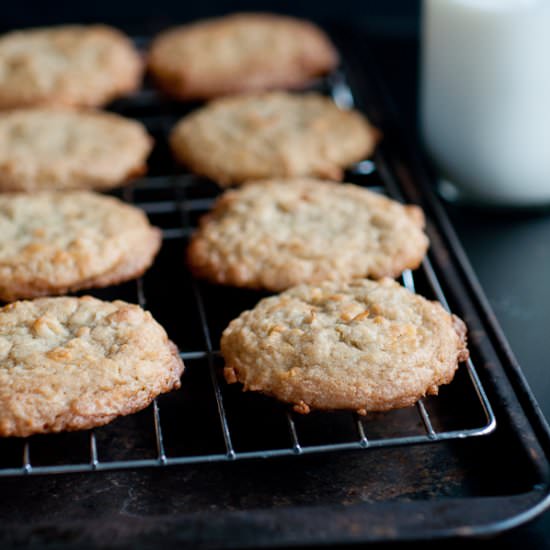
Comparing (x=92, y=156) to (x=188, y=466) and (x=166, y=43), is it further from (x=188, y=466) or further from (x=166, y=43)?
(x=188, y=466)

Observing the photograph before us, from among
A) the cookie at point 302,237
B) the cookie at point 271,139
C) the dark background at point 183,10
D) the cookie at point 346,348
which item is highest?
the cookie at point 346,348

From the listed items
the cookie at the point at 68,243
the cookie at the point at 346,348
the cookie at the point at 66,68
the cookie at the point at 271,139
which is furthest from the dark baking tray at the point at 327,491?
the cookie at the point at 66,68

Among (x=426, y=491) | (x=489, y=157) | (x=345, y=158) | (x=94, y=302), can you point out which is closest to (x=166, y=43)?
(x=345, y=158)

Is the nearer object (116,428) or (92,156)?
(116,428)

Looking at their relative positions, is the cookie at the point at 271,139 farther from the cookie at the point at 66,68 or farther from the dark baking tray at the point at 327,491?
the dark baking tray at the point at 327,491

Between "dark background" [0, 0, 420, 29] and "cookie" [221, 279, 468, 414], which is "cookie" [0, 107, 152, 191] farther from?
"dark background" [0, 0, 420, 29]

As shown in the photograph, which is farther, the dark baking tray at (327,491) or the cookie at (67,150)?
the cookie at (67,150)
